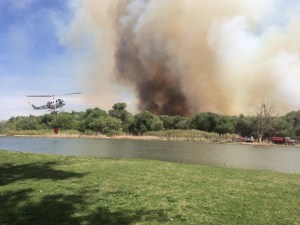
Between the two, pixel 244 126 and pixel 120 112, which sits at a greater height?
pixel 120 112

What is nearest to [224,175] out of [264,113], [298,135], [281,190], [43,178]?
[281,190]

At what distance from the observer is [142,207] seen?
9.16 m

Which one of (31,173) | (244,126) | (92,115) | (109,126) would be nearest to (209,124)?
(244,126)

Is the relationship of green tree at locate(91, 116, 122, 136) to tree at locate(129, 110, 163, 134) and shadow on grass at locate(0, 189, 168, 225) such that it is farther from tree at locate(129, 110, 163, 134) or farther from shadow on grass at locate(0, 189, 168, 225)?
shadow on grass at locate(0, 189, 168, 225)

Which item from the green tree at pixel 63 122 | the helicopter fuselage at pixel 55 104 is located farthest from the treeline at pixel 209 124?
the helicopter fuselage at pixel 55 104

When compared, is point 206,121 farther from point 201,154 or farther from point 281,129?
point 201,154

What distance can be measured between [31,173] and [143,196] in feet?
18.1

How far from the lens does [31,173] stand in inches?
550

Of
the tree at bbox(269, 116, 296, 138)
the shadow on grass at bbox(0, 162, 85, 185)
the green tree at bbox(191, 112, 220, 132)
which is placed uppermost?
the green tree at bbox(191, 112, 220, 132)

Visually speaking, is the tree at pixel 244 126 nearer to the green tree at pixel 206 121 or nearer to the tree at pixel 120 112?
the green tree at pixel 206 121

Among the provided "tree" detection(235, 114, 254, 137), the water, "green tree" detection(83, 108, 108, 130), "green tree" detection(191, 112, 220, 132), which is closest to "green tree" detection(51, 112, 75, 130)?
"green tree" detection(83, 108, 108, 130)

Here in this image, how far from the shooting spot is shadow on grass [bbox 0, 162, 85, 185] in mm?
13008

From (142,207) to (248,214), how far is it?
2403mm

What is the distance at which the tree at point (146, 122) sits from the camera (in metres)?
71.7
